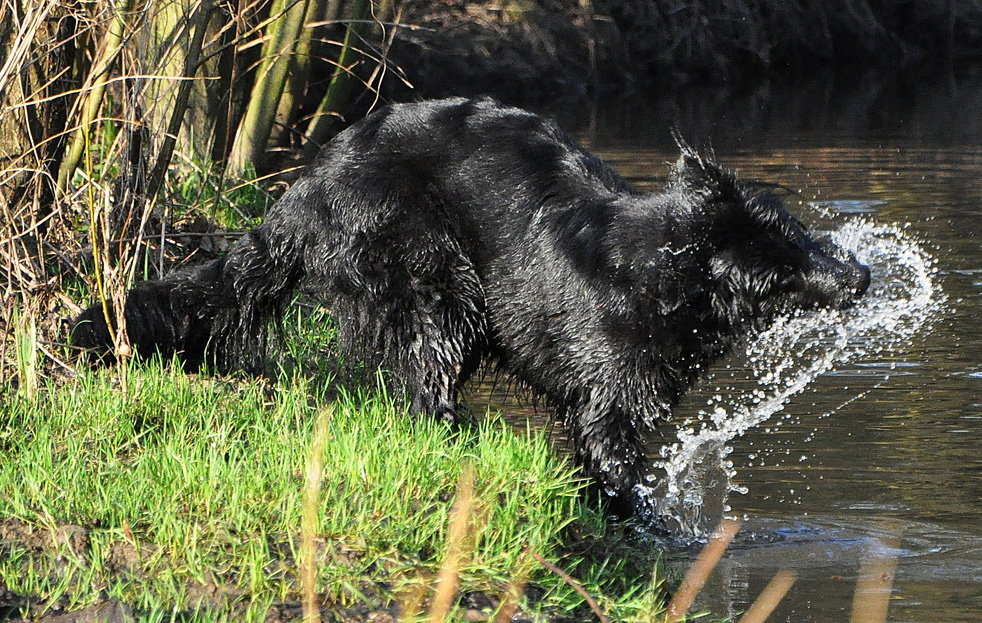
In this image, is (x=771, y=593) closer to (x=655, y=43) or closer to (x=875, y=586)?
(x=875, y=586)

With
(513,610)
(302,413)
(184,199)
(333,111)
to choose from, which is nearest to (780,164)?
(333,111)

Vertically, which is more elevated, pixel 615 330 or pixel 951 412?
pixel 615 330

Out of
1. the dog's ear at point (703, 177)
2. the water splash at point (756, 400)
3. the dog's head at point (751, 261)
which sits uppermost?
the dog's ear at point (703, 177)

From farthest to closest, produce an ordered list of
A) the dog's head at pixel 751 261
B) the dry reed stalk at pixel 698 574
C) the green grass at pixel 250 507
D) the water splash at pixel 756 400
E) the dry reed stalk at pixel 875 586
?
the water splash at pixel 756 400, the dog's head at pixel 751 261, the dry reed stalk at pixel 875 586, the green grass at pixel 250 507, the dry reed stalk at pixel 698 574

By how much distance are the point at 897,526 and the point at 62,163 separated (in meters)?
4.20

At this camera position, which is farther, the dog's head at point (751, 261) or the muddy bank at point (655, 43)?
the muddy bank at point (655, 43)

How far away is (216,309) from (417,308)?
86cm

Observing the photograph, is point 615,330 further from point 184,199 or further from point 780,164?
point 780,164

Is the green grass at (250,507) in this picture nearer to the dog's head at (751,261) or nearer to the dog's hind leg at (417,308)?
the dog's hind leg at (417,308)

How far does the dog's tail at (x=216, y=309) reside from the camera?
16.9 ft

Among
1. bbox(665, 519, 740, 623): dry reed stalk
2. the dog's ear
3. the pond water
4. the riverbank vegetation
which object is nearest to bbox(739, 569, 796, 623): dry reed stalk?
the pond water

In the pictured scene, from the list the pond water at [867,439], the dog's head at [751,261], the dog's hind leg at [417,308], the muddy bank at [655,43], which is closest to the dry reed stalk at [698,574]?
the pond water at [867,439]

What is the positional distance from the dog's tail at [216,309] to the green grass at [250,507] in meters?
0.30

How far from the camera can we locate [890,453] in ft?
18.0
